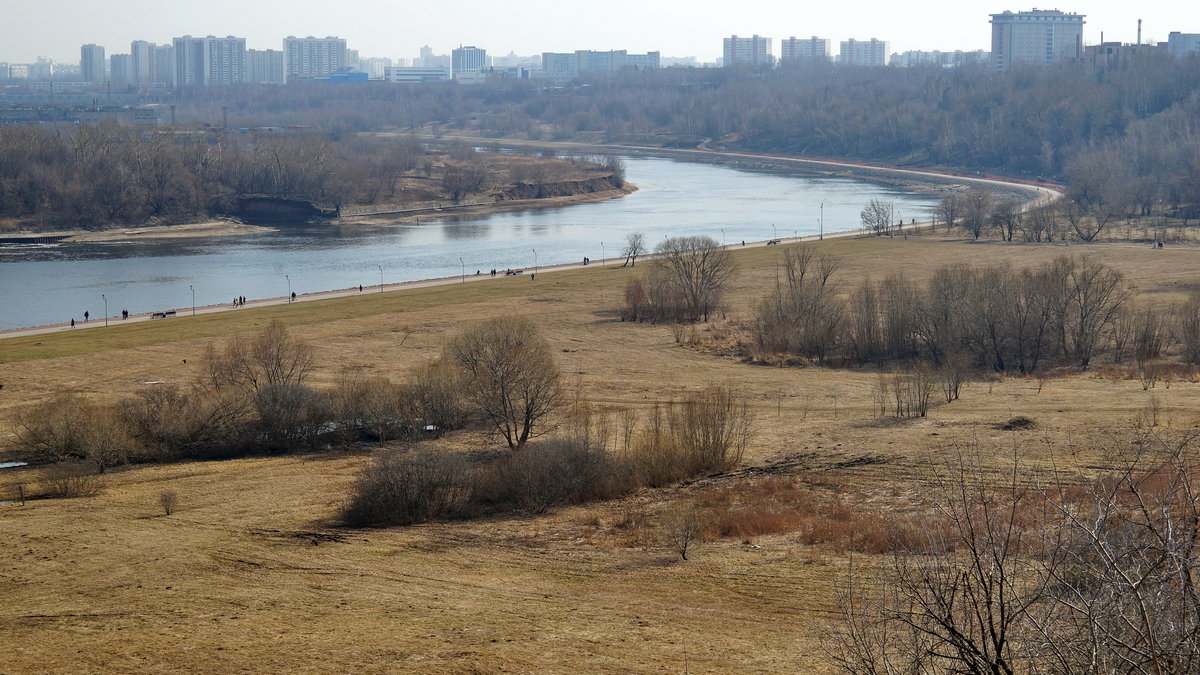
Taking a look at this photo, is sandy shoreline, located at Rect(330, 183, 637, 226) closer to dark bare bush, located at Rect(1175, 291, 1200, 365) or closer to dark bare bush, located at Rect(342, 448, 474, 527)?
dark bare bush, located at Rect(1175, 291, 1200, 365)

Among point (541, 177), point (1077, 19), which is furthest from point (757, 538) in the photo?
point (1077, 19)

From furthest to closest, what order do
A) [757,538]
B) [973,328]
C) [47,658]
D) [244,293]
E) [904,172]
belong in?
[904,172]
[244,293]
[973,328]
[757,538]
[47,658]

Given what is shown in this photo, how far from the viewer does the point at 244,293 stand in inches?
1999

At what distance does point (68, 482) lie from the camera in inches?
766

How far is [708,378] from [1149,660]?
79.5 feet

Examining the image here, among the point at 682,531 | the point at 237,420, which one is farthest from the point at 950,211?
the point at 682,531

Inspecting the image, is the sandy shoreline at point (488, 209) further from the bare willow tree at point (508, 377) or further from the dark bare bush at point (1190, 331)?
the bare willow tree at point (508, 377)

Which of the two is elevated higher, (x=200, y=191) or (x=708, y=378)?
(x=200, y=191)

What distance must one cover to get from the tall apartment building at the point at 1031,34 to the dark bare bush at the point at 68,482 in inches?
7102

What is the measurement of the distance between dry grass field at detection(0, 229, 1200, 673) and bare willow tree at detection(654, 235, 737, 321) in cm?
1104

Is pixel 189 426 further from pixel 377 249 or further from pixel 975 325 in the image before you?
pixel 377 249

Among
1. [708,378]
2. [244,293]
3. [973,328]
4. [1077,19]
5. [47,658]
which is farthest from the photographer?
[1077,19]

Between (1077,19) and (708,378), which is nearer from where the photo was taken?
(708,378)

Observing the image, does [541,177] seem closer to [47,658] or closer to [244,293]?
[244,293]
